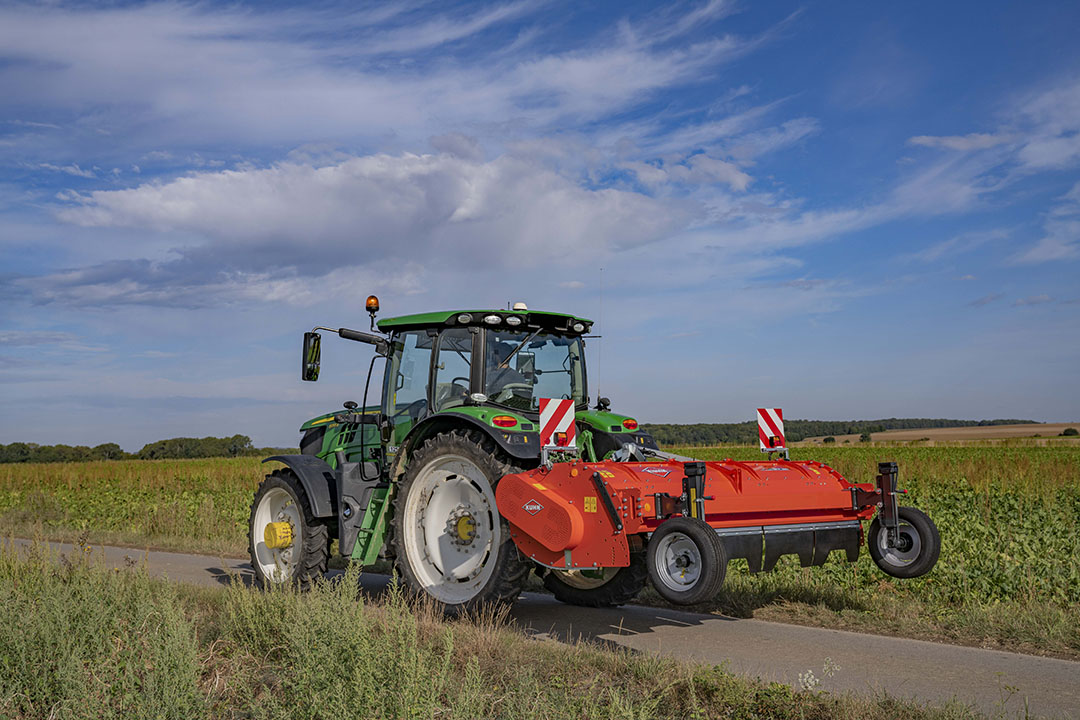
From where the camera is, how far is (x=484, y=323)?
814 centimetres

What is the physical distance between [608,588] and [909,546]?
2.73m

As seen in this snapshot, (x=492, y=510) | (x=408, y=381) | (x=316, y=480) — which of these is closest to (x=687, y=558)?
(x=492, y=510)

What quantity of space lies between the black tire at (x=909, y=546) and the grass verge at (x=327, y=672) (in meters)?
2.17

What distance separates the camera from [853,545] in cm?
714

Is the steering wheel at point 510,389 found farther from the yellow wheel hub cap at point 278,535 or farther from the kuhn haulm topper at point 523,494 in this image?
the yellow wheel hub cap at point 278,535

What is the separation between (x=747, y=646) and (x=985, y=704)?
74.0 inches

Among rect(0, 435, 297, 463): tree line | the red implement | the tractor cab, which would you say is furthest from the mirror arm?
rect(0, 435, 297, 463): tree line

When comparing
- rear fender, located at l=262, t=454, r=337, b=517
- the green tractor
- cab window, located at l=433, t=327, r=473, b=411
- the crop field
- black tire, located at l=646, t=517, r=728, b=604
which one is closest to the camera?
black tire, located at l=646, t=517, r=728, b=604

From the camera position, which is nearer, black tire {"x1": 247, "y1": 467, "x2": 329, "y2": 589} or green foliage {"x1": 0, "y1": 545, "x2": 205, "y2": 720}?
green foliage {"x1": 0, "y1": 545, "x2": 205, "y2": 720}

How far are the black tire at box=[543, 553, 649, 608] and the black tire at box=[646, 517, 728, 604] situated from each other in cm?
201

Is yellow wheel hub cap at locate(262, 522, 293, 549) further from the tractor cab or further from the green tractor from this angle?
the tractor cab

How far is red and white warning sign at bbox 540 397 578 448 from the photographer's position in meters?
7.12

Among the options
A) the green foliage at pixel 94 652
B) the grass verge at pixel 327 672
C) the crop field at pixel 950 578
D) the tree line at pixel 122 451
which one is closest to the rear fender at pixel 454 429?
the grass verge at pixel 327 672

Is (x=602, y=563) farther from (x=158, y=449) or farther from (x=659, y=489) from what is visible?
(x=158, y=449)
